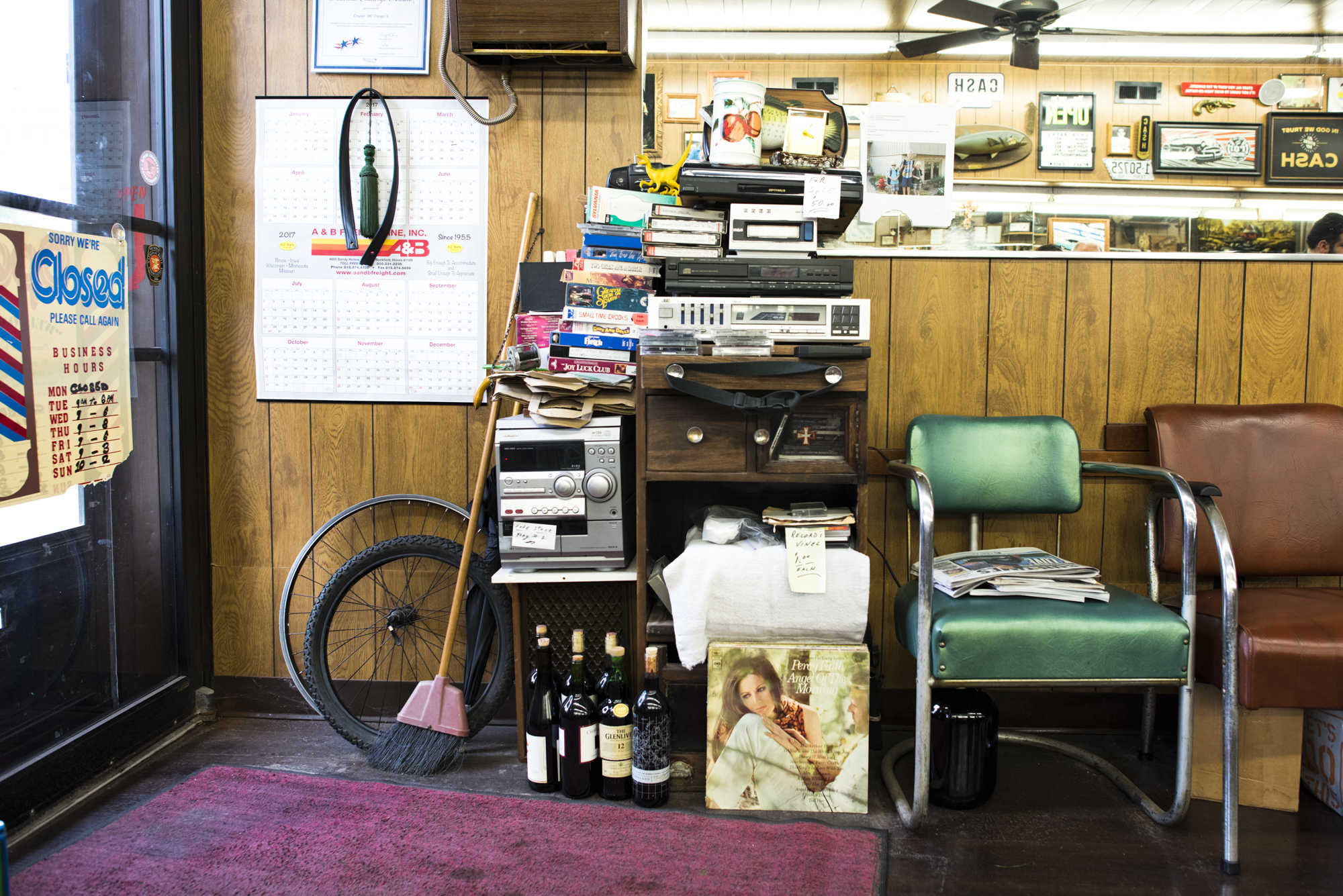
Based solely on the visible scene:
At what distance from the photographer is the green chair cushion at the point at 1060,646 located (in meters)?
1.55

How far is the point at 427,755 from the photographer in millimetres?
1983

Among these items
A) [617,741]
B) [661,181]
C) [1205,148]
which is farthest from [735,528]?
[1205,148]

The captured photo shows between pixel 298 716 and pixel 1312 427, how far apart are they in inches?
111

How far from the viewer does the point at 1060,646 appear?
1555 mm

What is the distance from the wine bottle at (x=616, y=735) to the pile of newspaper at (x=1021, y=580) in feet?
2.40

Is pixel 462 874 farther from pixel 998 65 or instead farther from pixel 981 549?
pixel 998 65

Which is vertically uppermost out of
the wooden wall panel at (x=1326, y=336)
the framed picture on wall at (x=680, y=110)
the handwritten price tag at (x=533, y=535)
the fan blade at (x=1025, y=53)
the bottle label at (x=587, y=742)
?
the fan blade at (x=1025, y=53)

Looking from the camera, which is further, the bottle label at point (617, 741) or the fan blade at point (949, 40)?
the fan blade at point (949, 40)

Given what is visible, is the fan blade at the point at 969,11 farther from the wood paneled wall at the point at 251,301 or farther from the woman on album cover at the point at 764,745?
the woman on album cover at the point at 764,745

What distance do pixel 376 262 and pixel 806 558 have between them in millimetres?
1476

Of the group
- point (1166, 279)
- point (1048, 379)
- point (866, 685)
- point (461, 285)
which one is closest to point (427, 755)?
point (866, 685)

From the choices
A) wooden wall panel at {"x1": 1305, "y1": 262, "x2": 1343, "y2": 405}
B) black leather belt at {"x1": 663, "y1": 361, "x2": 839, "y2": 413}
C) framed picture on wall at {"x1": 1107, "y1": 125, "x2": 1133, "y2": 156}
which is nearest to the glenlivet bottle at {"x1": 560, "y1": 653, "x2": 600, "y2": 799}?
black leather belt at {"x1": 663, "y1": 361, "x2": 839, "y2": 413}

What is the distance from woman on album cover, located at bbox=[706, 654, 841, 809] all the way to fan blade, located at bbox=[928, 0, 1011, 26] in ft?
10.6

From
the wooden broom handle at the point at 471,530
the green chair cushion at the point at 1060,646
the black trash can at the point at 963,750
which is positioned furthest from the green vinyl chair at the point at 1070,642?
the wooden broom handle at the point at 471,530
